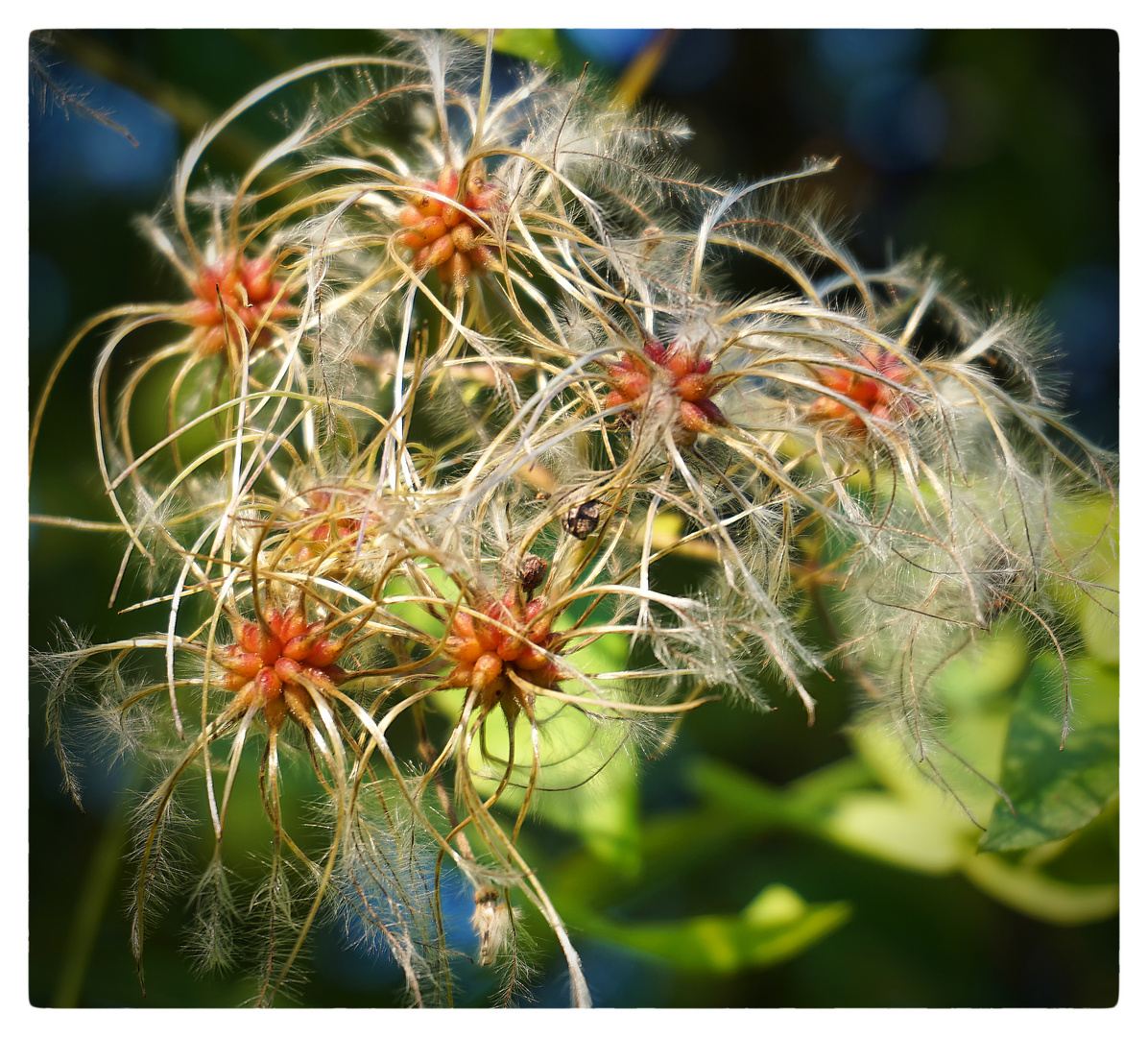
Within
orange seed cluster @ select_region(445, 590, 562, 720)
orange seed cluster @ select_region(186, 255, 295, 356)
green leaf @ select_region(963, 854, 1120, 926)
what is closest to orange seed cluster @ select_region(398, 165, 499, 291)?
orange seed cluster @ select_region(186, 255, 295, 356)

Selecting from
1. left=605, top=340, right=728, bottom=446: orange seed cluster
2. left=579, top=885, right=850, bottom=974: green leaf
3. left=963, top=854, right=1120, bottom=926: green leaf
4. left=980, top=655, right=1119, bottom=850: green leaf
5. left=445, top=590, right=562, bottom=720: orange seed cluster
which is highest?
left=605, top=340, right=728, bottom=446: orange seed cluster

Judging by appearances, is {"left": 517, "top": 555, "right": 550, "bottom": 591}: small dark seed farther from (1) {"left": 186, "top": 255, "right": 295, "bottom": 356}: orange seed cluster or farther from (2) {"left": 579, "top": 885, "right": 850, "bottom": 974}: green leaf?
(2) {"left": 579, "top": 885, "right": 850, "bottom": 974}: green leaf

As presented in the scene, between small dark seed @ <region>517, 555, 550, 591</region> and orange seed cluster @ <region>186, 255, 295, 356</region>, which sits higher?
orange seed cluster @ <region>186, 255, 295, 356</region>

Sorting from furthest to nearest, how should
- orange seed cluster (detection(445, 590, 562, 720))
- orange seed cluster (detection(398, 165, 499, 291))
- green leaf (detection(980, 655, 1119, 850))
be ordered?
green leaf (detection(980, 655, 1119, 850))
orange seed cluster (detection(398, 165, 499, 291))
orange seed cluster (detection(445, 590, 562, 720))

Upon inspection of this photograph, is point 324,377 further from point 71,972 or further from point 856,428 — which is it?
point 71,972

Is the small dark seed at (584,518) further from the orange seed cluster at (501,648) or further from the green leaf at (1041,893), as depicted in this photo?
the green leaf at (1041,893)

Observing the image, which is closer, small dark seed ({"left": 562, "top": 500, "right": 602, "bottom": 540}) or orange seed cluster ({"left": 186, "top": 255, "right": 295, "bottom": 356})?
small dark seed ({"left": 562, "top": 500, "right": 602, "bottom": 540})
